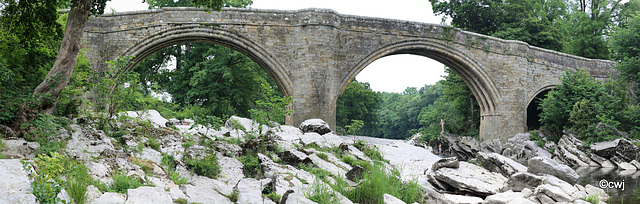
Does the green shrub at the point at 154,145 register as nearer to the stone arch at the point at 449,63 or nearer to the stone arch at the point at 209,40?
the stone arch at the point at 209,40

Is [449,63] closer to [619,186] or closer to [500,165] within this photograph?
[619,186]

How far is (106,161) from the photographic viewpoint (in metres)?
4.75

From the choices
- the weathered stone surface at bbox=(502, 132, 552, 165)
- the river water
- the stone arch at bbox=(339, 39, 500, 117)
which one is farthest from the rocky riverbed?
the weathered stone surface at bbox=(502, 132, 552, 165)

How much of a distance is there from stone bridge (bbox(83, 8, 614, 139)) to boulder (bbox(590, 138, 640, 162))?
16.0ft

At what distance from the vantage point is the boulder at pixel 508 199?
5603 mm

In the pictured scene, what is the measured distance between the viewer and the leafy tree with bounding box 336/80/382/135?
111 feet

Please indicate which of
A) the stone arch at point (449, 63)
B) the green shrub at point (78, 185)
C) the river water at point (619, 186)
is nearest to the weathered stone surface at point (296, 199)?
the green shrub at point (78, 185)

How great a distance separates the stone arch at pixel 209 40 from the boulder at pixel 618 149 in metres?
11.1

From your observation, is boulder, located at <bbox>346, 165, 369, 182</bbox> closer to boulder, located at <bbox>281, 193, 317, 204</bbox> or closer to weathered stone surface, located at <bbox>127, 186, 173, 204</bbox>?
boulder, located at <bbox>281, 193, 317, 204</bbox>

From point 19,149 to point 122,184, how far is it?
1.16 m

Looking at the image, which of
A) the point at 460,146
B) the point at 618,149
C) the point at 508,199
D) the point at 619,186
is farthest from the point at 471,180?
the point at 460,146

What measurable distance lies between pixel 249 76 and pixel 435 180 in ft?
37.0

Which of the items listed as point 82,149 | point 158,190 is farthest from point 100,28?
point 158,190

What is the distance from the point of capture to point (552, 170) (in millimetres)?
7777
